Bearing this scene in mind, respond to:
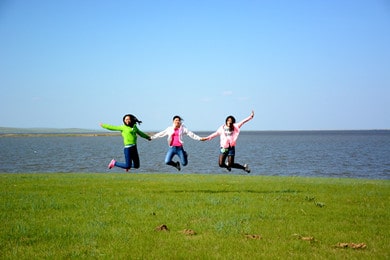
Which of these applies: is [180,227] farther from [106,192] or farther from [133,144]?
[106,192]

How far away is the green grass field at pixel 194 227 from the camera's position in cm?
840

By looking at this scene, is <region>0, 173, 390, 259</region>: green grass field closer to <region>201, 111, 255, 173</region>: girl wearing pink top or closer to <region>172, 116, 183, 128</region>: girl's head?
<region>201, 111, 255, 173</region>: girl wearing pink top

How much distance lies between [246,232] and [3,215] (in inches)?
290

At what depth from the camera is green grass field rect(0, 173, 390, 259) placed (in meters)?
8.40

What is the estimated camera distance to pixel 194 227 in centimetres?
1052

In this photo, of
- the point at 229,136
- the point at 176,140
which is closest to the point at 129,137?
the point at 176,140

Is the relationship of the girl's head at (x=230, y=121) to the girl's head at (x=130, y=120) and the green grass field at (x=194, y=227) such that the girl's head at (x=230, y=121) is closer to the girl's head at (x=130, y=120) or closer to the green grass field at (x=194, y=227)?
the green grass field at (x=194, y=227)

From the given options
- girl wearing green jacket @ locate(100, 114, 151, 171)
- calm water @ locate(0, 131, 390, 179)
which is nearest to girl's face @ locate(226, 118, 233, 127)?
girl wearing green jacket @ locate(100, 114, 151, 171)

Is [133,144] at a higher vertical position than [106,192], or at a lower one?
higher

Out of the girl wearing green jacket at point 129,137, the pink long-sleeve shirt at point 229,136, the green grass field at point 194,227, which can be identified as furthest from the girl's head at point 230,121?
the girl wearing green jacket at point 129,137

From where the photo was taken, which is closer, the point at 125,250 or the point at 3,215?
the point at 125,250

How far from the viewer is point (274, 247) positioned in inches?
341

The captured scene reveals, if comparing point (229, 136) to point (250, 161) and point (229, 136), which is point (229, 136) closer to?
point (229, 136)

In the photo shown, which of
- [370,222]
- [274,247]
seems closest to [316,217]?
[370,222]
